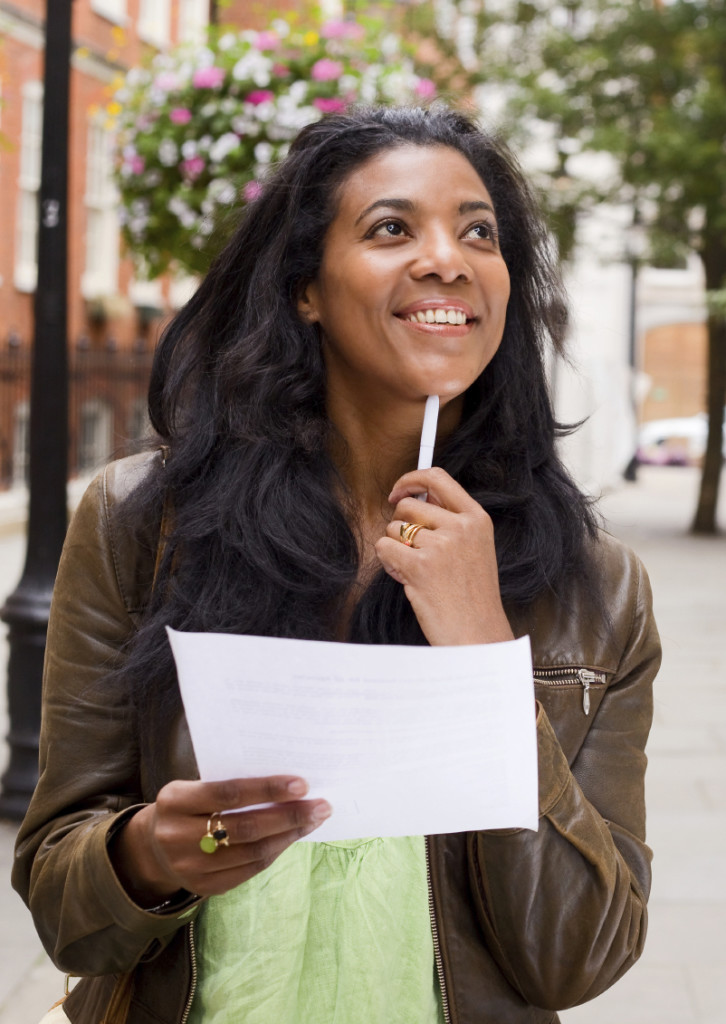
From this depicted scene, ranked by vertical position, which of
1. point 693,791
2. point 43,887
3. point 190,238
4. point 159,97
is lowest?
point 693,791

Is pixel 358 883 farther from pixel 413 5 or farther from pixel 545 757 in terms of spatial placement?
pixel 413 5

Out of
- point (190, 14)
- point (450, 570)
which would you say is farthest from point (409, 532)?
point (190, 14)

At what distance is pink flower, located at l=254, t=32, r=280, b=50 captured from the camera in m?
8.12

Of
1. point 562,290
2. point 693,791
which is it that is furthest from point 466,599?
point 693,791

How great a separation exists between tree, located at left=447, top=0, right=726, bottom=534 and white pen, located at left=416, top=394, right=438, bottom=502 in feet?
40.2

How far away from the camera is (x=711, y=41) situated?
45.6 feet

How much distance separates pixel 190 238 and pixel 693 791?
15.1 feet

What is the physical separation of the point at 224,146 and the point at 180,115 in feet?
1.24

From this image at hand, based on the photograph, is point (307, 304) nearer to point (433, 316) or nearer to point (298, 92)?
point (433, 316)

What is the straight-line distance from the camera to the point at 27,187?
17000 millimetres

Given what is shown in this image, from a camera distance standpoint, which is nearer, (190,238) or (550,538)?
(550,538)

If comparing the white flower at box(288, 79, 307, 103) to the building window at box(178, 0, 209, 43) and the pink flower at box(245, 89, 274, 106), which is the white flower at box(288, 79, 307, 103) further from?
the building window at box(178, 0, 209, 43)

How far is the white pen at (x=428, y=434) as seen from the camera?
178 centimetres

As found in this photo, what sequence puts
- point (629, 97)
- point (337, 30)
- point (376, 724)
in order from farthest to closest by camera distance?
point (629, 97) → point (337, 30) → point (376, 724)
